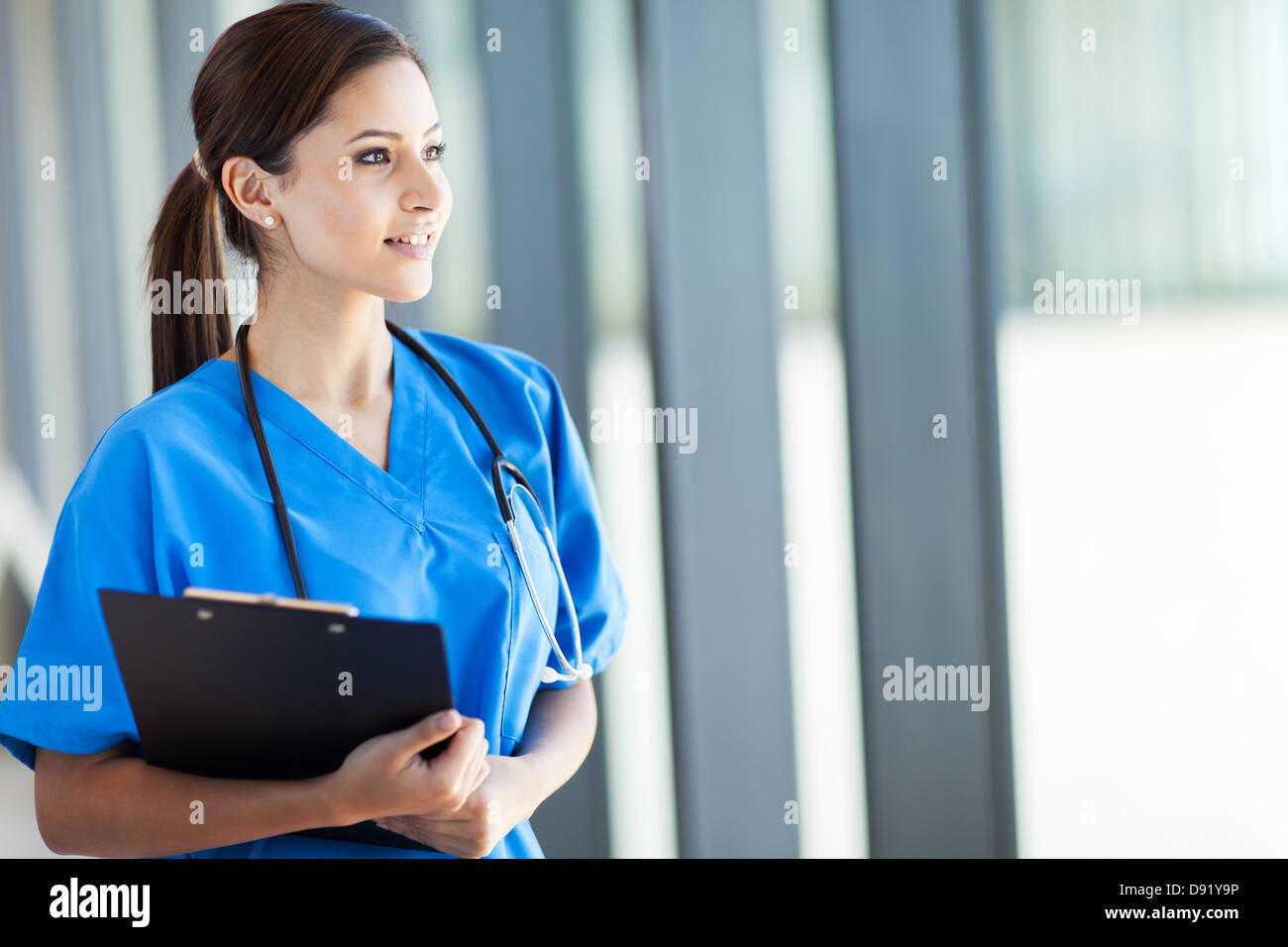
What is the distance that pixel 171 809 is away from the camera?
2.33 ft

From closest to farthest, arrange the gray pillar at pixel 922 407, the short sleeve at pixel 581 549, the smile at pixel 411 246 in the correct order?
the smile at pixel 411 246 < the short sleeve at pixel 581 549 < the gray pillar at pixel 922 407

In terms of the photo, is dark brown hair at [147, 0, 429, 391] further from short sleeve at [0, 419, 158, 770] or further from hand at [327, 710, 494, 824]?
hand at [327, 710, 494, 824]

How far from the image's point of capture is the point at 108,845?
0.74 metres

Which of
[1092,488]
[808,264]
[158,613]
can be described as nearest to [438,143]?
[158,613]

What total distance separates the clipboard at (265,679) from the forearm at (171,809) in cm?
1

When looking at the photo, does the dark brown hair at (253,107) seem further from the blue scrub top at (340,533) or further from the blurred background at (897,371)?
the blurred background at (897,371)

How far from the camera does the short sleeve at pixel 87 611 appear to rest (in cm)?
73

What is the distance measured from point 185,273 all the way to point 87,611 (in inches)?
12.1

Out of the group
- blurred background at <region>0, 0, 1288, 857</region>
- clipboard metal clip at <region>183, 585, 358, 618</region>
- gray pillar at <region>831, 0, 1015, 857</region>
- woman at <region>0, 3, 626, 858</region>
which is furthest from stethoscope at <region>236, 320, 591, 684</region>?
gray pillar at <region>831, 0, 1015, 857</region>

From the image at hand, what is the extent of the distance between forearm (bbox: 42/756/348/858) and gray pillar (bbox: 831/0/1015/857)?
2.65 ft

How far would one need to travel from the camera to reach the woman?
729 millimetres

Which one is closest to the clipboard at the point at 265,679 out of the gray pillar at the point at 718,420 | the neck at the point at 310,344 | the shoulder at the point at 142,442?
the shoulder at the point at 142,442
